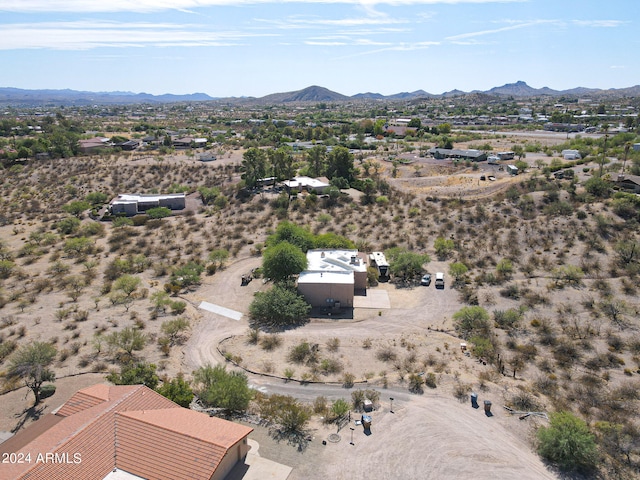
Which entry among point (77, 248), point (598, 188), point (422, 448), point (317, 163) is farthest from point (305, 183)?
point (422, 448)

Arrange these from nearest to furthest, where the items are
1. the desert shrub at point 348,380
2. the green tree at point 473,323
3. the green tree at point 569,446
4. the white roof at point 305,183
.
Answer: the green tree at point 569,446, the desert shrub at point 348,380, the green tree at point 473,323, the white roof at point 305,183

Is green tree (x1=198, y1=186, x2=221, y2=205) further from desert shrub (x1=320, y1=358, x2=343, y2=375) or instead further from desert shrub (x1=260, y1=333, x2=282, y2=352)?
desert shrub (x1=320, y1=358, x2=343, y2=375)

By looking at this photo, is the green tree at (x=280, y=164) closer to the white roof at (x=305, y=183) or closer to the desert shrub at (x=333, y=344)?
the white roof at (x=305, y=183)

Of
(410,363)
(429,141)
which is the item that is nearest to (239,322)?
(410,363)

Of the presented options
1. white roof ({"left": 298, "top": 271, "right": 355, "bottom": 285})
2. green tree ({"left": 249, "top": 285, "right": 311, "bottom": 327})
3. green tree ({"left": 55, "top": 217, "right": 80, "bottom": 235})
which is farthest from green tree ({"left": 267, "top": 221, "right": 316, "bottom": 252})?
green tree ({"left": 55, "top": 217, "right": 80, "bottom": 235})

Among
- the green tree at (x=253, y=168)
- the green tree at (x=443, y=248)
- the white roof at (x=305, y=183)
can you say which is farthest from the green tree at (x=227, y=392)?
the green tree at (x=253, y=168)

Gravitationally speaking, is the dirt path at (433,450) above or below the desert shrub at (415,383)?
below
